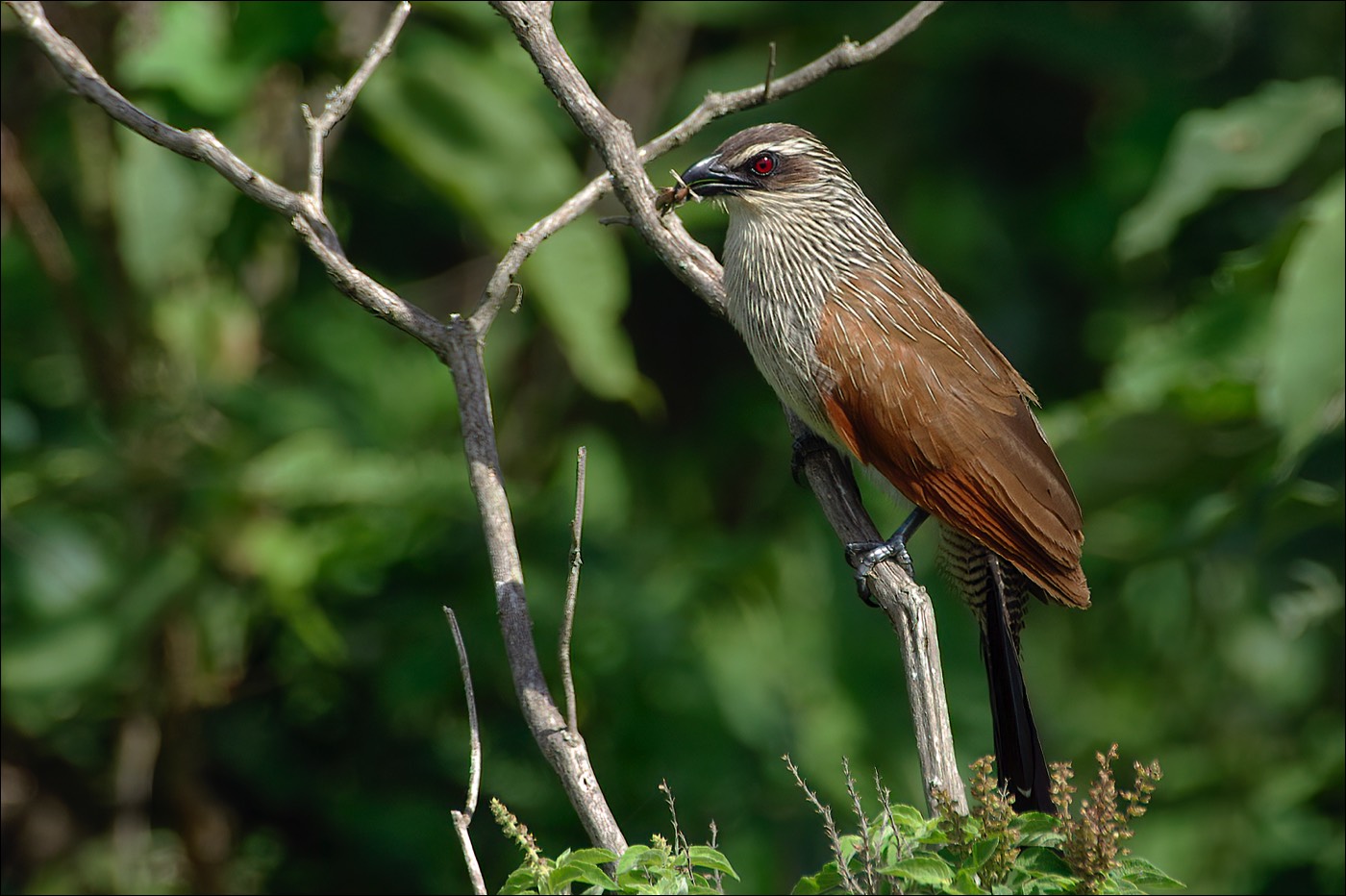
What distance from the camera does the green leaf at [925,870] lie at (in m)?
1.64

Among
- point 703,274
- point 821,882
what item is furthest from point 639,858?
point 703,274

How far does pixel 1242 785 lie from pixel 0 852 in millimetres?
4293

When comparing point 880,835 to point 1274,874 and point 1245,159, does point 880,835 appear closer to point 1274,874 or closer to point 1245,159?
point 1245,159

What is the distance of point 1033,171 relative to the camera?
5.55 meters

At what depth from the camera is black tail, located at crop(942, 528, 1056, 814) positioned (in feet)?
9.30

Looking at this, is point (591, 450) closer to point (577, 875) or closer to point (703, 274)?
point (703, 274)

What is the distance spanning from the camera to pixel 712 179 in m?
3.23

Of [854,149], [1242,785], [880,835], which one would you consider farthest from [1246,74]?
[880,835]

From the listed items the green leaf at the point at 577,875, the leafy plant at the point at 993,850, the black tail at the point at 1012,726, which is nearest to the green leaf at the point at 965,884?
the leafy plant at the point at 993,850

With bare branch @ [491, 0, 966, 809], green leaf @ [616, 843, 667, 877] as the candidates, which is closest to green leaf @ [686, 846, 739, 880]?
green leaf @ [616, 843, 667, 877]

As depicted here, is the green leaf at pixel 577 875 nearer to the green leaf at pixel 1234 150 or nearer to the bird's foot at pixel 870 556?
the bird's foot at pixel 870 556

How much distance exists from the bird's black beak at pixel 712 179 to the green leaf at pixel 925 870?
1803 millimetres

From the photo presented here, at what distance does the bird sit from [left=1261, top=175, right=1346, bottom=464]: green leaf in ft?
1.61

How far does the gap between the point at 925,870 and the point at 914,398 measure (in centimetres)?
155
